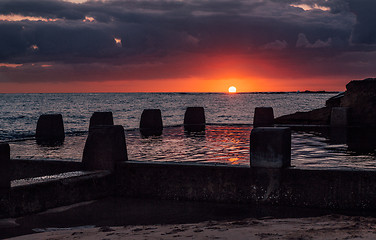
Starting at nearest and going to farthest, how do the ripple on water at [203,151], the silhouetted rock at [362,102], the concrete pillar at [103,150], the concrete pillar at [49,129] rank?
the concrete pillar at [103,150]
the ripple on water at [203,151]
the concrete pillar at [49,129]
the silhouetted rock at [362,102]

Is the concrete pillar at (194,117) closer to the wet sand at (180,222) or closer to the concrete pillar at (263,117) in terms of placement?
the concrete pillar at (263,117)

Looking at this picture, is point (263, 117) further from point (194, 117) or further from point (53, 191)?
point (53, 191)

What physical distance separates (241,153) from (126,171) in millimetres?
5243

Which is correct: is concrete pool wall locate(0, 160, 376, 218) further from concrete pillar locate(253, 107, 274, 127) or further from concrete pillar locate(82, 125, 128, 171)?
concrete pillar locate(253, 107, 274, 127)

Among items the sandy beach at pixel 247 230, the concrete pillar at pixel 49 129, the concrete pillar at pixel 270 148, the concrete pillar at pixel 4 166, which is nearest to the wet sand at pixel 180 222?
the sandy beach at pixel 247 230

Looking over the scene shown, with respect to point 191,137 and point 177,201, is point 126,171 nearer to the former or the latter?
point 177,201

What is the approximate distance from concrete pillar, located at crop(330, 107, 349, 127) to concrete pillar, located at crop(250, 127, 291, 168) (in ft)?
55.0

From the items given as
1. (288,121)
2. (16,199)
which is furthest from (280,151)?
(288,121)

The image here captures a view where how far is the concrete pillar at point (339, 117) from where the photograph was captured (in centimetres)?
2361

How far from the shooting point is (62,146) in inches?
642

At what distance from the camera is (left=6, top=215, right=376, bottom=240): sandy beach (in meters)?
5.17

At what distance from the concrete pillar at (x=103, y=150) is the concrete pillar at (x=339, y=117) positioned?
17245 millimetres

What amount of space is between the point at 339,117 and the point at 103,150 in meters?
17.6

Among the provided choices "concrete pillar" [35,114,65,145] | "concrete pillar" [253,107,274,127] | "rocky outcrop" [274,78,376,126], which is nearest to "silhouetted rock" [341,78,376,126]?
"rocky outcrop" [274,78,376,126]
